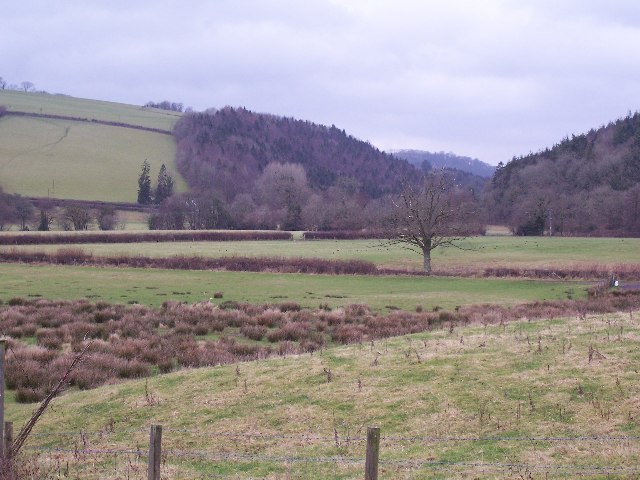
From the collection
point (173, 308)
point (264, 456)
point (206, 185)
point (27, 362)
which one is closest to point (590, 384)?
point (264, 456)

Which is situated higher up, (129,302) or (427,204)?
(427,204)

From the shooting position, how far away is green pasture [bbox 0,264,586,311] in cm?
3659

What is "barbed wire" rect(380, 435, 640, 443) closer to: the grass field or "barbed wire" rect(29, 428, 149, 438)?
"barbed wire" rect(29, 428, 149, 438)

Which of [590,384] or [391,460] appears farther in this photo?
[590,384]

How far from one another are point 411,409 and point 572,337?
616 cm

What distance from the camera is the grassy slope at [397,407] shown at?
10117 mm

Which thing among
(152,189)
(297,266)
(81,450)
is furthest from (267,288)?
(152,189)

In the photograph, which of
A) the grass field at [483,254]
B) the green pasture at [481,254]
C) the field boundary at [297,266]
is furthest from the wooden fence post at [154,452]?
the grass field at [483,254]

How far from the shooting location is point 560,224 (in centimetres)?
11900

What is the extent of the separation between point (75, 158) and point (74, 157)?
2.42 feet

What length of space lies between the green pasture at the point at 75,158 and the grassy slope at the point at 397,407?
441 ft

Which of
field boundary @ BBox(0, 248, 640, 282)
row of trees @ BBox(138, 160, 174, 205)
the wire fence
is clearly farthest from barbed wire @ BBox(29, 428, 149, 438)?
row of trees @ BBox(138, 160, 174, 205)

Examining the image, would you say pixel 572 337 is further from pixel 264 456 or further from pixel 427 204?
pixel 427 204

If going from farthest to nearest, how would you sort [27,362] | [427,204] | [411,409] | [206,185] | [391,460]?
[206,185], [427,204], [27,362], [411,409], [391,460]
